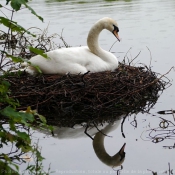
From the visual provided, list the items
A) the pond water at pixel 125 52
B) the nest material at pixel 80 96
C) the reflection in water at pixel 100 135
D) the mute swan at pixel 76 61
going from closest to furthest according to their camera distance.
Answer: the pond water at pixel 125 52 → the reflection in water at pixel 100 135 → the nest material at pixel 80 96 → the mute swan at pixel 76 61

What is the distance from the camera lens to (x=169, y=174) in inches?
179

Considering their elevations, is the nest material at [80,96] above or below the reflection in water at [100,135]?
above

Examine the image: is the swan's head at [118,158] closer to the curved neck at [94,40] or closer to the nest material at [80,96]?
the nest material at [80,96]

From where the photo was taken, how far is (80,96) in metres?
6.36

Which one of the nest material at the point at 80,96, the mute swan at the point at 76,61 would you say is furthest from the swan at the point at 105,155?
the mute swan at the point at 76,61

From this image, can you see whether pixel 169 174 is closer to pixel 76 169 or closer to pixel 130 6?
pixel 76 169

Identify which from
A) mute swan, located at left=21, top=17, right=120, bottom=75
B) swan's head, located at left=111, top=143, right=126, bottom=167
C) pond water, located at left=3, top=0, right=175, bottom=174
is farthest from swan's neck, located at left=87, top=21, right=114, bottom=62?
swan's head, located at left=111, top=143, right=126, bottom=167

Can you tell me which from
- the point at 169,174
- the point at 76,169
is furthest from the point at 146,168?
the point at 76,169

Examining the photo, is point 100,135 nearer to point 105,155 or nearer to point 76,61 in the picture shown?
point 105,155

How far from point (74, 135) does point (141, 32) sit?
22.4ft

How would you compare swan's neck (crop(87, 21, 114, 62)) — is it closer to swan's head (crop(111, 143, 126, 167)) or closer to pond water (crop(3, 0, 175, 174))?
pond water (crop(3, 0, 175, 174))

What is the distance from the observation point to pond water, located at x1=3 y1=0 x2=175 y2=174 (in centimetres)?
494

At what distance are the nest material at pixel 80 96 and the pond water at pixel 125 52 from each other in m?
0.28

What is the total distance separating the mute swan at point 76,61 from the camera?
6801mm
